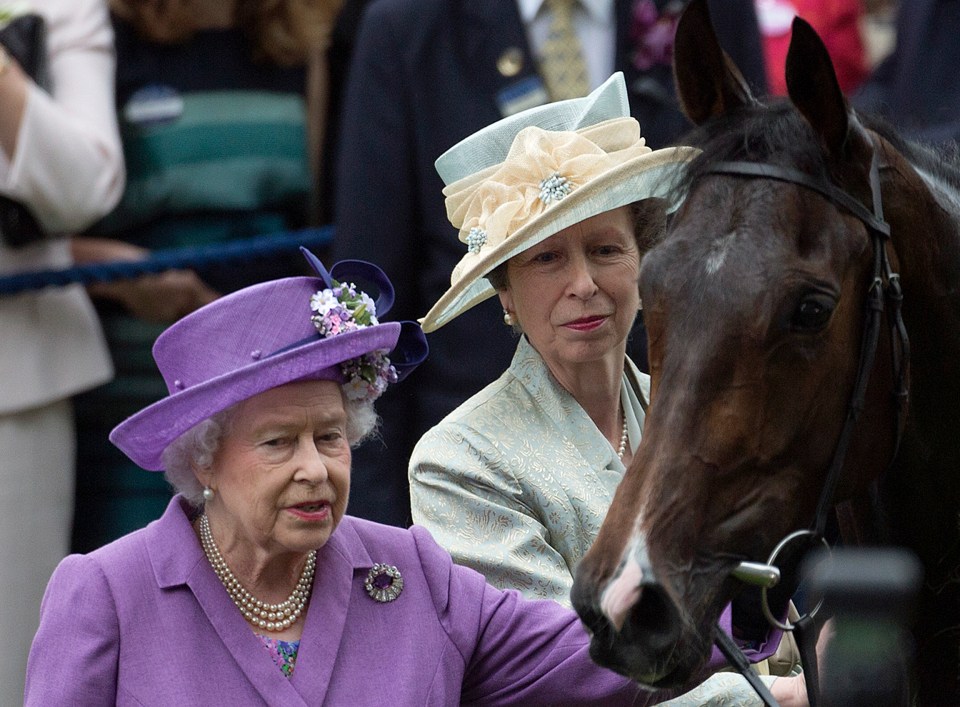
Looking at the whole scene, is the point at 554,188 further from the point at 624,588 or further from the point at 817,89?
the point at 624,588

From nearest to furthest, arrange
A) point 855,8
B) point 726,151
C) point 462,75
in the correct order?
point 726,151 → point 462,75 → point 855,8

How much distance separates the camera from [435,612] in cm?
342

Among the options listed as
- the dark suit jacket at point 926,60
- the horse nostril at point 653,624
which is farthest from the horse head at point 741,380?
the dark suit jacket at point 926,60

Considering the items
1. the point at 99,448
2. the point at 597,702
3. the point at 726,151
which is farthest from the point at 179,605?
the point at 99,448

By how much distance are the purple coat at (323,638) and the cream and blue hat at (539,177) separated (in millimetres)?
589

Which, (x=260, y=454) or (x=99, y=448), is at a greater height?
(x=260, y=454)

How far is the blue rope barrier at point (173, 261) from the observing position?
4.84 m

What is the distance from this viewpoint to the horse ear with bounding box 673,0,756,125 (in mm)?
3248

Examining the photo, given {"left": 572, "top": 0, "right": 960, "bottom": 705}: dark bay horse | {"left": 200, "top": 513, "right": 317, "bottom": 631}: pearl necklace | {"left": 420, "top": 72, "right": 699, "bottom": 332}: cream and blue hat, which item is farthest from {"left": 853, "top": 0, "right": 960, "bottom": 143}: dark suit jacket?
{"left": 200, "top": 513, "right": 317, "bottom": 631}: pearl necklace

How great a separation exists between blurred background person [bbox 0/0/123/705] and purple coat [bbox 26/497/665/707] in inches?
59.0

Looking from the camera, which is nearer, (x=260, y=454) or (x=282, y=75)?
(x=260, y=454)

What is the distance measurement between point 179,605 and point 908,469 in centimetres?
135

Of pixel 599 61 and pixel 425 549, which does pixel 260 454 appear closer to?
pixel 425 549

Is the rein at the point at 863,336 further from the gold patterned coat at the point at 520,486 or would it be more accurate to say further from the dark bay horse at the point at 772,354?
the gold patterned coat at the point at 520,486
